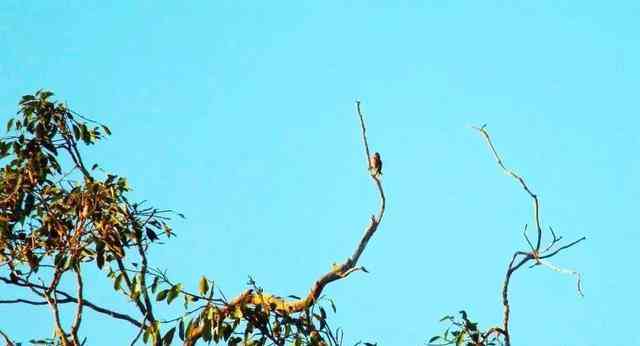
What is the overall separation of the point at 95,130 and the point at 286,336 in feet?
8.51

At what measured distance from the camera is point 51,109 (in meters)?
7.74

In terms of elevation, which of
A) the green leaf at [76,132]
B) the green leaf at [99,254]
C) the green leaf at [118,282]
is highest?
the green leaf at [76,132]

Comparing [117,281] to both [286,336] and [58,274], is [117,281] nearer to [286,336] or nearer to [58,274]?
[58,274]

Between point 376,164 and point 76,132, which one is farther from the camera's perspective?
point 76,132

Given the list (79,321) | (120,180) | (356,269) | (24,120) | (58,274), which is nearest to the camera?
(356,269)

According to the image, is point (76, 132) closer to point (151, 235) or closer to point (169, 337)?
point (151, 235)

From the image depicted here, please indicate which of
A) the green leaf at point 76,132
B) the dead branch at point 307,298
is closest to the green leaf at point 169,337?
the dead branch at point 307,298

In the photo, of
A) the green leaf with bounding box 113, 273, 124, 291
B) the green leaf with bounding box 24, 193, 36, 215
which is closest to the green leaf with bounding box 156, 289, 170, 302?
the green leaf with bounding box 113, 273, 124, 291

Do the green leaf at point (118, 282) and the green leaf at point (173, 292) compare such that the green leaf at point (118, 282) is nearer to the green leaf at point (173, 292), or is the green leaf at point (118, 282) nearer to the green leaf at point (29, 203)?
the green leaf at point (173, 292)

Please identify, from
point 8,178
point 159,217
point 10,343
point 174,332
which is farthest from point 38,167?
point 174,332

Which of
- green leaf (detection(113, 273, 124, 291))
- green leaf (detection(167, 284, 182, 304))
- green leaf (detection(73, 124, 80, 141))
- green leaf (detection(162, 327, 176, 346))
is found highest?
green leaf (detection(73, 124, 80, 141))

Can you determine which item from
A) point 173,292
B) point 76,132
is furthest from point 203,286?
point 76,132

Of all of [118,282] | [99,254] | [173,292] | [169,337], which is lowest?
[169,337]

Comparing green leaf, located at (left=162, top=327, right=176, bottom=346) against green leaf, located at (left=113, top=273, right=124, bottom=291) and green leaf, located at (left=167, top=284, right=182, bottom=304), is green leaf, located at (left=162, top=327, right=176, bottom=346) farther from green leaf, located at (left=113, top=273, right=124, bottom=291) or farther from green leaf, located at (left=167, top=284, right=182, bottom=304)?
green leaf, located at (left=113, top=273, right=124, bottom=291)
